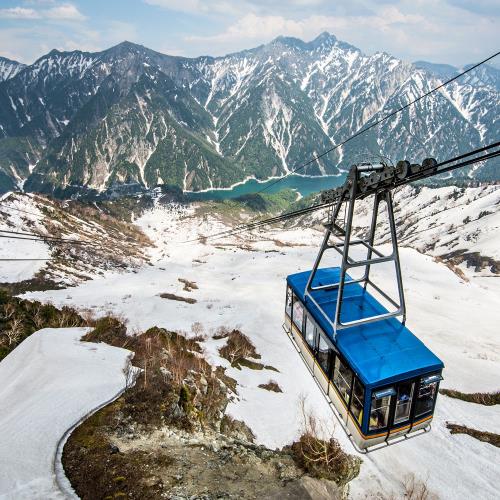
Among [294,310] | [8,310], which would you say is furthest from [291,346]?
[8,310]

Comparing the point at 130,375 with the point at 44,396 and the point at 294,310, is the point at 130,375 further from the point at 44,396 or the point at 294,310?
the point at 294,310

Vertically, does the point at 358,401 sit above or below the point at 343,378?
below

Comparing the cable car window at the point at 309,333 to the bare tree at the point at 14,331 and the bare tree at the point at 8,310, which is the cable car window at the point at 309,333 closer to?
the bare tree at the point at 14,331

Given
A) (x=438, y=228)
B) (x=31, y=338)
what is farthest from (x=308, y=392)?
(x=438, y=228)

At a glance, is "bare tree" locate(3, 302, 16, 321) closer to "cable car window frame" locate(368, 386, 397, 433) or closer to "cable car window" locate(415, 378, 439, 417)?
"cable car window frame" locate(368, 386, 397, 433)

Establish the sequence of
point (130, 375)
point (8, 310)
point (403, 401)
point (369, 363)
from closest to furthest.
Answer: point (369, 363) < point (403, 401) < point (130, 375) < point (8, 310)

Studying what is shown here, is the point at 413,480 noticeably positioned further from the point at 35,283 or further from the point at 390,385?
the point at 35,283

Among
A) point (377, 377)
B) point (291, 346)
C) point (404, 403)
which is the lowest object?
point (291, 346)
